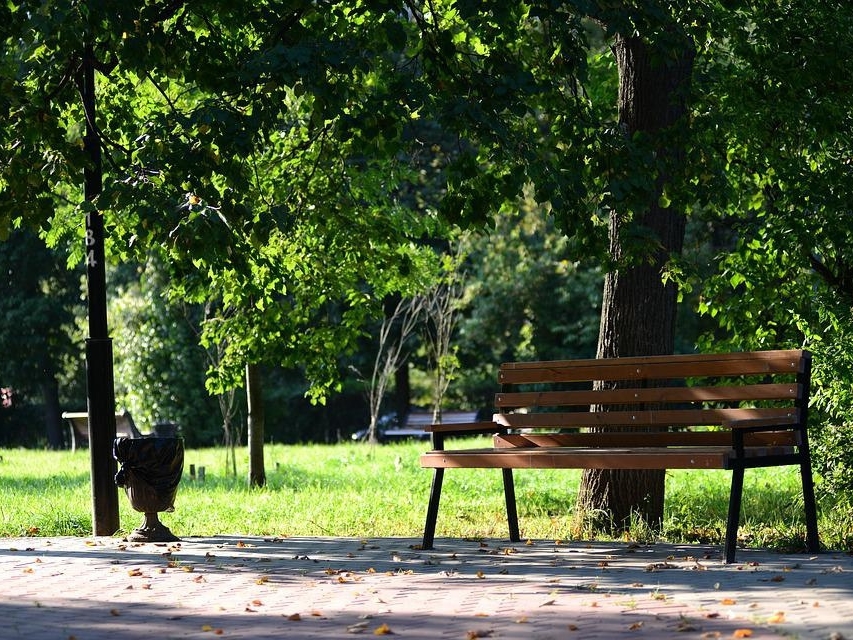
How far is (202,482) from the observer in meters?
15.0

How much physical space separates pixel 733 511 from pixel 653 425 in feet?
4.34

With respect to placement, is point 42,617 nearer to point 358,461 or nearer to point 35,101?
point 35,101

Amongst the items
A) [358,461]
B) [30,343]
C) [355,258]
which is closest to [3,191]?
[355,258]

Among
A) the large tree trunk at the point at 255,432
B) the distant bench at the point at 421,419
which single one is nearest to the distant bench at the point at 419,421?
the distant bench at the point at 421,419

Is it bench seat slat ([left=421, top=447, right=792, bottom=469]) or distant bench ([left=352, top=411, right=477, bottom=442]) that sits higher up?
bench seat slat ([left=421, top=447, right=792, bottom=469])

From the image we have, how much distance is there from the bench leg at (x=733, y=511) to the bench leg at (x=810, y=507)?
22.9 inches

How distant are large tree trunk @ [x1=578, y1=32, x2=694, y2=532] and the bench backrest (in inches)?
12.9

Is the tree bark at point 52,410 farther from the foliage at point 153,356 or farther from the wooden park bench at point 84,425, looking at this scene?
the wooden park bench at point 84,425

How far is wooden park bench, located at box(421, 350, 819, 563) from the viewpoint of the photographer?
660 cm

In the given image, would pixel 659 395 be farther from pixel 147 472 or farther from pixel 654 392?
pixel 147 472

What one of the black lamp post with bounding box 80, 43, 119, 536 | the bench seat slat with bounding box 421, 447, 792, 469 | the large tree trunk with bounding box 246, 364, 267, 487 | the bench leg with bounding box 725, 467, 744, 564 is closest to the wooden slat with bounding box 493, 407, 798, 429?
the bench seat slat with bounding box 421, 447, 792, 469

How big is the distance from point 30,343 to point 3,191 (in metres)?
29.5

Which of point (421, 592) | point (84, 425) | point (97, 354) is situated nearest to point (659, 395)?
point (421, 592)

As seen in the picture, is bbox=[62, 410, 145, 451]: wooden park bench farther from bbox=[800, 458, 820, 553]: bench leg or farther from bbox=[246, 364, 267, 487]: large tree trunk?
bbox=[800, 458, 820, 553]: bench leg
